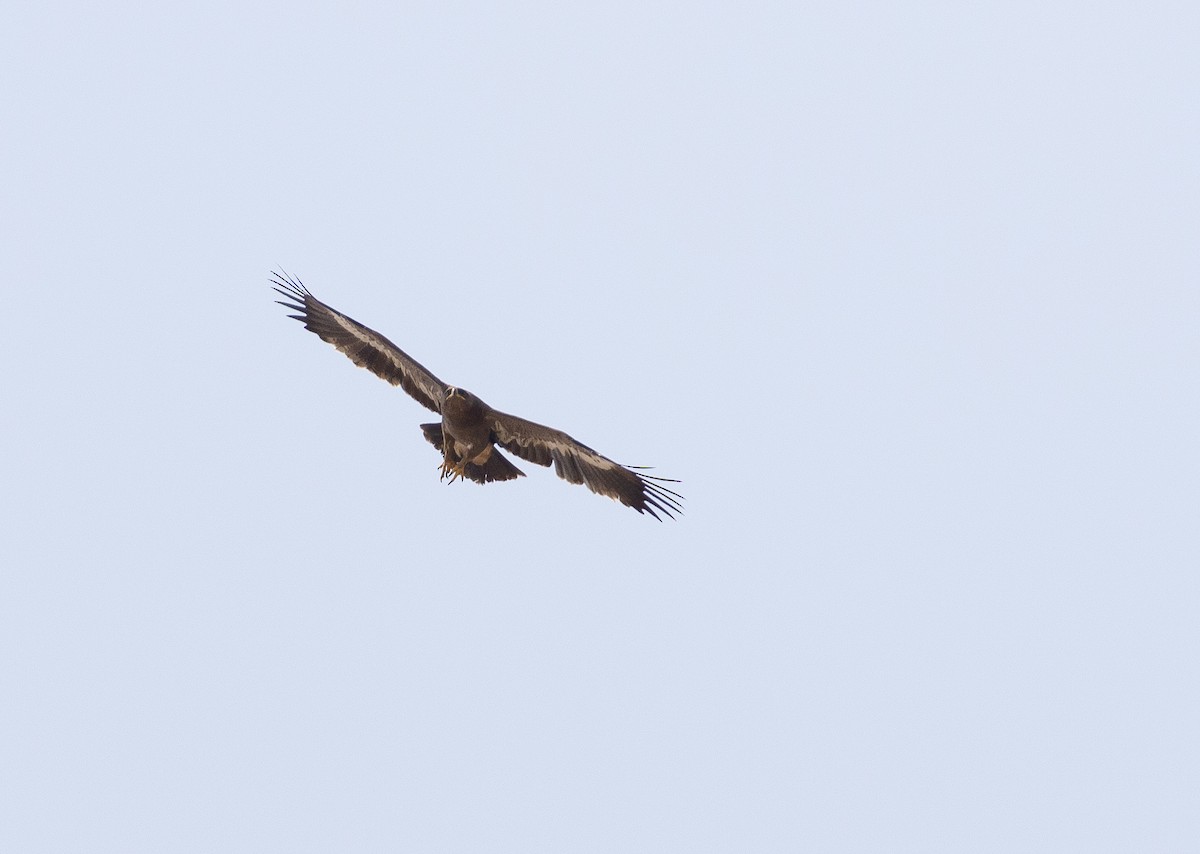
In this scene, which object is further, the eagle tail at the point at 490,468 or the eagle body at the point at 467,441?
the eagle tail at the point at 490,468

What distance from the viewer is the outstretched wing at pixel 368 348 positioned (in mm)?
16000

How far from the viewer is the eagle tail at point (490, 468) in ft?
51.6

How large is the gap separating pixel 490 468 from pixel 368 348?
216 centimetres

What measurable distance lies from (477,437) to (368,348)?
6.70ft

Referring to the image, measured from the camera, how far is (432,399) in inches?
632

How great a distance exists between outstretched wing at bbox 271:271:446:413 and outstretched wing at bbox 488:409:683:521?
880mm

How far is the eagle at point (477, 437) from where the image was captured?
50.1 feet

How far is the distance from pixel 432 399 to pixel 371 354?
1.01 metres

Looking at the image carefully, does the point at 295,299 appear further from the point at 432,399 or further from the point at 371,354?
the point at 432,399

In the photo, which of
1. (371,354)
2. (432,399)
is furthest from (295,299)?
(432,399)

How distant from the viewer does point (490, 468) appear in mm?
15758

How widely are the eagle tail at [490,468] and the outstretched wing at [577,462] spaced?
224 millimetres

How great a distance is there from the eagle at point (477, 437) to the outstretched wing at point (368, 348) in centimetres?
1

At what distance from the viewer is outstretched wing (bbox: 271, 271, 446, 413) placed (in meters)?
16.0
